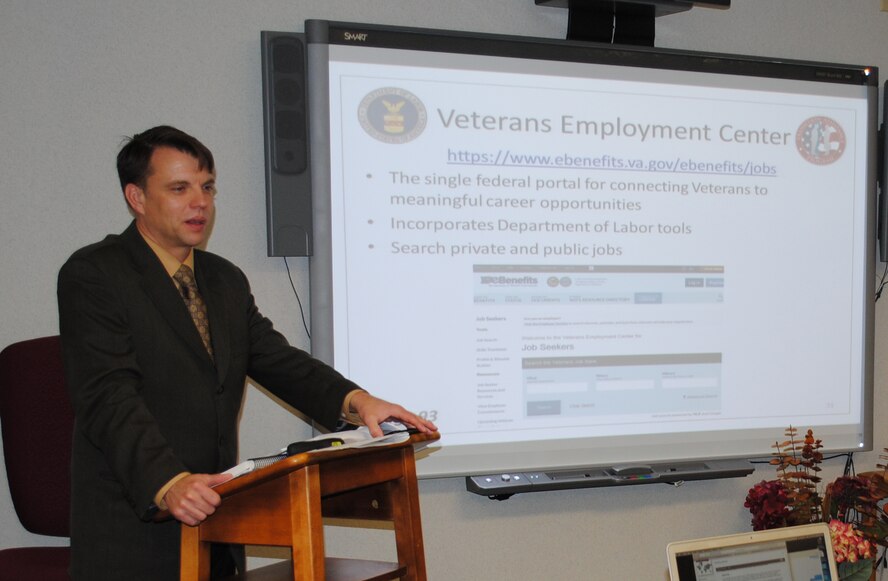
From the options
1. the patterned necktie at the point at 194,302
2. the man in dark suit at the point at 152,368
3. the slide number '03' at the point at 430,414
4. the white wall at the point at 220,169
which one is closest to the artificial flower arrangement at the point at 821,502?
the white wall at the point at 220,169

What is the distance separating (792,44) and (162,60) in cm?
241

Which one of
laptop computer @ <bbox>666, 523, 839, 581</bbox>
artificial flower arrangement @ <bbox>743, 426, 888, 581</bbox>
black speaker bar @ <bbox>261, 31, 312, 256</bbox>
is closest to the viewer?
laptop computer @ <bbox>666, 523, 839, 581</bbox>

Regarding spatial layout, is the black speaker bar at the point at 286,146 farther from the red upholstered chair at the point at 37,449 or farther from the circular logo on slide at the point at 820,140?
the circular logo on slide at the point at 820,140

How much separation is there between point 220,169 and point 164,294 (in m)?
1.07

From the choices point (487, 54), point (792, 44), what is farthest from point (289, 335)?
point (792, 44)

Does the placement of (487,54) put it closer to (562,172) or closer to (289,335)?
(562,172)

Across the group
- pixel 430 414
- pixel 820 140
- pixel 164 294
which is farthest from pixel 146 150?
pixel 820 140

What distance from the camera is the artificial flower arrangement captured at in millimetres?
3004

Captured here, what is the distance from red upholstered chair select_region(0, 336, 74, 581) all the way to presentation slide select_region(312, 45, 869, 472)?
87 cm

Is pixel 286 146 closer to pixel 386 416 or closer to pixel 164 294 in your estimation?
pixel 164 294

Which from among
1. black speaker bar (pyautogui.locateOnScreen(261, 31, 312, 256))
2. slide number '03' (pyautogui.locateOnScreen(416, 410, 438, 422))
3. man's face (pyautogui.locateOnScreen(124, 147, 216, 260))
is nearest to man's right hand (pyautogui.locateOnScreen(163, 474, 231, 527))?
man's face (pyautogui.locateOnScreen(124, 147, 216, 260))

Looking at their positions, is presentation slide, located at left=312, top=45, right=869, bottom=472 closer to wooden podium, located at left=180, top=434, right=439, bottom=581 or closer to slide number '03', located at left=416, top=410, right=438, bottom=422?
slide number '03', located at left=416, top=410, right=438, bottom=422

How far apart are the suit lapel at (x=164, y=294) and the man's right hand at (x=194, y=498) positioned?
16.8 inches

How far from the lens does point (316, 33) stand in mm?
2838
